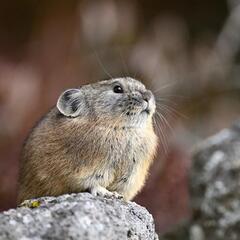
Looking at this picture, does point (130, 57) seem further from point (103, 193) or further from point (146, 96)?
point (103, 193)

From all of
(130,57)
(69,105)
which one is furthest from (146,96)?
(130,57)

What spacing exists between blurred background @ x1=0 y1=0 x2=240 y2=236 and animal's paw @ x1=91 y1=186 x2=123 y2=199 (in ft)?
20.0

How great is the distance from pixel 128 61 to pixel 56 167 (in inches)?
415

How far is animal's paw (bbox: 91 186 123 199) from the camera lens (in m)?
5.81

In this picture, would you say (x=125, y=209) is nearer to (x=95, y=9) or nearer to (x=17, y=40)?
(x=17, y=40)

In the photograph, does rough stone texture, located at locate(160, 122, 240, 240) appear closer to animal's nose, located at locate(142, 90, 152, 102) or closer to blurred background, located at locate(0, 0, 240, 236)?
animal's nose, located at locate(142, 90, 152, 102)

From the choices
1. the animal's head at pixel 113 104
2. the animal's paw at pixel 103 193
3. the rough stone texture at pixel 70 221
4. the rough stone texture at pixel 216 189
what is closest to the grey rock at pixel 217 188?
the rough stone texture at pixel 216 189

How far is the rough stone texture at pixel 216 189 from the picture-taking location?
26.7 feet

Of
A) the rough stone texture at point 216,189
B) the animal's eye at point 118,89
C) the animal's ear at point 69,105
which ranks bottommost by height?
the rough stone texture at point 216,189

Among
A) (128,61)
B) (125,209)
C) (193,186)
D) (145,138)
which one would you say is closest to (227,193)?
(193,186)

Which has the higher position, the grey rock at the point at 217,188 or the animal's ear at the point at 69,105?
the animal's ear at the point at 69,105

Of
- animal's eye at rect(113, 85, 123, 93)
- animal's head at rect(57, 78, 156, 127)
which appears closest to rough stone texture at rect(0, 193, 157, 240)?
animal's head at rect(57, 78, 156, 127)

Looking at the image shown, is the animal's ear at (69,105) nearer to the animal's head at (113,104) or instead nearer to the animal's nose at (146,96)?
the animal's head at (113,104)

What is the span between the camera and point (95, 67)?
15898mm
